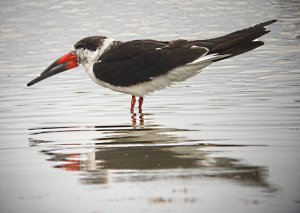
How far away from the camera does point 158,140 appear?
5.97 meters

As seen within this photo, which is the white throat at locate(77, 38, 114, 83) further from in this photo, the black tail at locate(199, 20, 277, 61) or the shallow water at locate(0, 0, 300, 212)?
the black tail at locate(199, 20, 277, 61)

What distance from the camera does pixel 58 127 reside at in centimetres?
677

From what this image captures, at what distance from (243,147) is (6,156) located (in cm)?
186

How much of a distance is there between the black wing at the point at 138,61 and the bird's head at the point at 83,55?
385 mm

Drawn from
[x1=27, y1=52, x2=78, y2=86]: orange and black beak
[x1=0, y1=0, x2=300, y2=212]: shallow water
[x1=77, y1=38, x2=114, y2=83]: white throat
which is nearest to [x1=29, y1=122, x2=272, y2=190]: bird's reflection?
[x1=0, y1=0, x2=300, y2=212]: shallow water

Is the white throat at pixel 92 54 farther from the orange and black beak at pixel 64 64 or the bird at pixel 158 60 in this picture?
the orange and black beak at pixel 64 64

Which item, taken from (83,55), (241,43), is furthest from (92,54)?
(241,43)

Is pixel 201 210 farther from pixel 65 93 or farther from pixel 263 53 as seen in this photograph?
pixel 263 53

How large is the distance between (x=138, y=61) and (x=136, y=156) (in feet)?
9.72

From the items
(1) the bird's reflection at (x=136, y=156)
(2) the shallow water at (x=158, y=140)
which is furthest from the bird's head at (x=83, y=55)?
(1) the bird's reflection at (x=136, y=156)

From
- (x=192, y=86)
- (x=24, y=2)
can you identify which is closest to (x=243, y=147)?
(x=192, y=86)

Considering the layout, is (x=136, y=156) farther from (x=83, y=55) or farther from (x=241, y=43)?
(x=83, y=55)

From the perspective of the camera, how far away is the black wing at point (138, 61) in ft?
25.8

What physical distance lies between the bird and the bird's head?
0.11m
